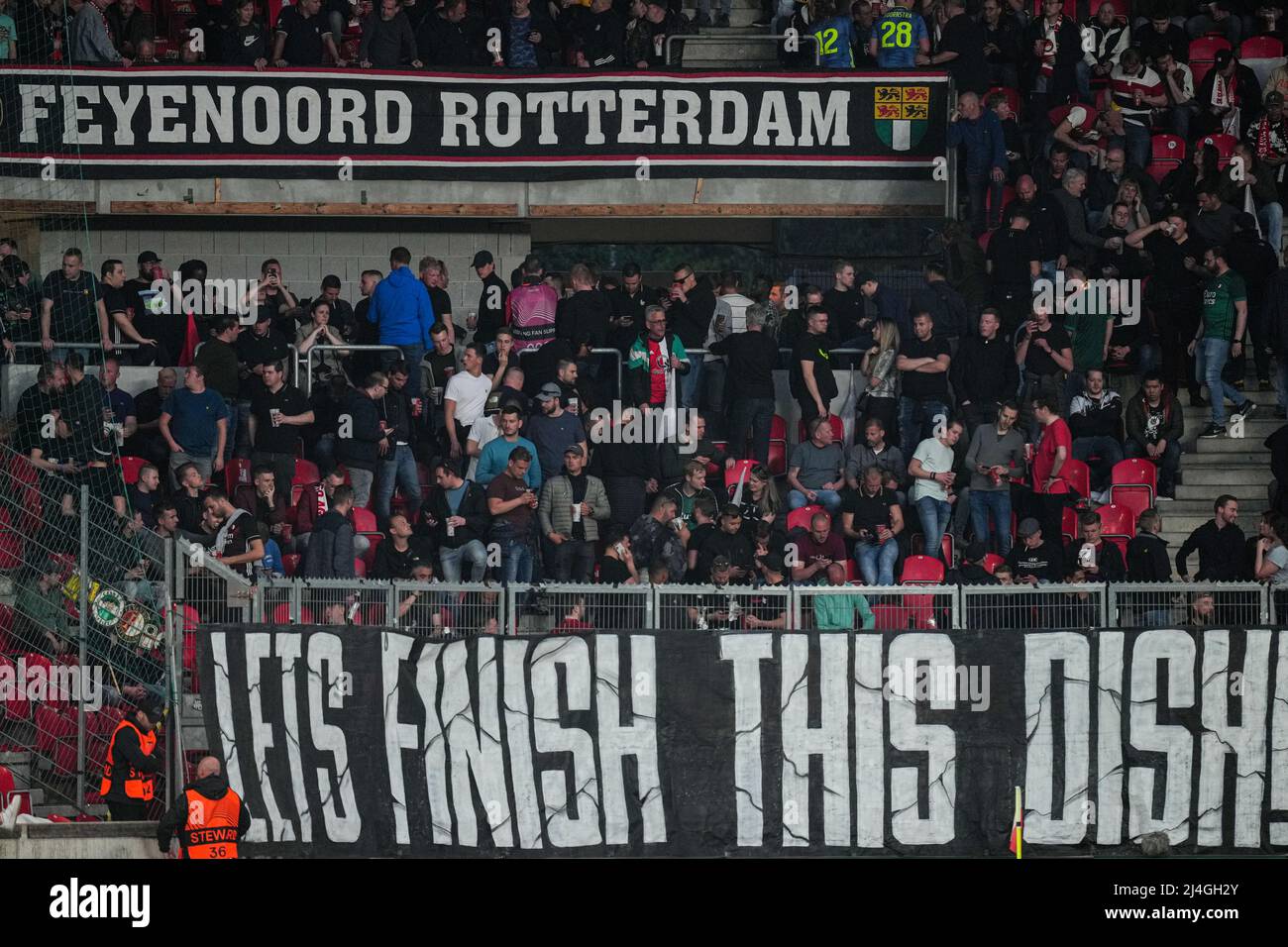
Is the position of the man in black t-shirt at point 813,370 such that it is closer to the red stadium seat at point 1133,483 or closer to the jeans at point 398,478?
the red stadium seat at point 1133,483

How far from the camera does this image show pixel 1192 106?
2338 cm

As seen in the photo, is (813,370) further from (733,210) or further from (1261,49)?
(1261,49)

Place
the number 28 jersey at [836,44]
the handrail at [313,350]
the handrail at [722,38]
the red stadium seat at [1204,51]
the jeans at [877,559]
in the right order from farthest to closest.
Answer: the red stadium seat at [1204,51], the handrail at [722,38], the number 28 jersey at [836,44], the handrail at [313,350], the jeans at [877,559]

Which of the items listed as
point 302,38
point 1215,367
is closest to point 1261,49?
point 1215,367

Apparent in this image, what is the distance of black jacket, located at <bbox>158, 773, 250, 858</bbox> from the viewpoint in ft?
48.1

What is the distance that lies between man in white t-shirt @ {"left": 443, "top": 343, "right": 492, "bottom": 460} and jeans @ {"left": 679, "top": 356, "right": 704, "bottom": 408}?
1.90 metres

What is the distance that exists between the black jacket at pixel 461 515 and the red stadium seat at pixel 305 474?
4.49 feet

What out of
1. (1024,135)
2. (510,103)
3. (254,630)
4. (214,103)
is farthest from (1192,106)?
(254,630)

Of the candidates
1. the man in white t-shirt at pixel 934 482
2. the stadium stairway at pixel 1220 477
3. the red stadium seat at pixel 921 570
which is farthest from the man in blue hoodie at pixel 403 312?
the stadium stairway at pixel 1220 477

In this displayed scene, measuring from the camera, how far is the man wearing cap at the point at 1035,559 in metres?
18.1

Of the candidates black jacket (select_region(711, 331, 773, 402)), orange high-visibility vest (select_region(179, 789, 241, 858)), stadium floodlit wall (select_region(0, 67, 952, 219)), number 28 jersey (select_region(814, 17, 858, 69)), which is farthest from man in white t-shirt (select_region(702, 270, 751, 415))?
orange high-visibility vest (select_region(179, 789, 241, 858))

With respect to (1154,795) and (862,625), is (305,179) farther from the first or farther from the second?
(1154,795)

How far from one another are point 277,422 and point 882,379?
5745 millimetres

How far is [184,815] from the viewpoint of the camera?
1466cm
